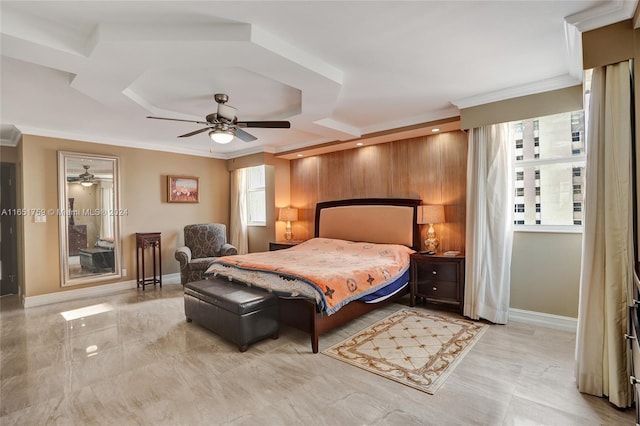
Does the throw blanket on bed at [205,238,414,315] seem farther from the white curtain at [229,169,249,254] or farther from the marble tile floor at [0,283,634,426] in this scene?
the white curtain at [229,169,249,254]

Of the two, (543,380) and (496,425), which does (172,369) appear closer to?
(496,425)

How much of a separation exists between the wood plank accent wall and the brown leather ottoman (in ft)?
8.68

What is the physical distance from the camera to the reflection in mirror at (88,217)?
484 cm

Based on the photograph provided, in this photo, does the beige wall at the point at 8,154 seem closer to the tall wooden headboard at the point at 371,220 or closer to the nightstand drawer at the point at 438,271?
the tall wooden headboard at the point at 371,220

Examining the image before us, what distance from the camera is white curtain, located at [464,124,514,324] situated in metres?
3.56

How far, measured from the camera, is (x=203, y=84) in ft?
10.3

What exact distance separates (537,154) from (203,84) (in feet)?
12.4

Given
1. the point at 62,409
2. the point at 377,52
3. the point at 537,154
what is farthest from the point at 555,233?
the point at 62,409

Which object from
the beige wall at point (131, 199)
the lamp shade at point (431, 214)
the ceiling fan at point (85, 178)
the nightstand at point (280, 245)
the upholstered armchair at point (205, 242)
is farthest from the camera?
the upholstered armchair at point (205, 242)

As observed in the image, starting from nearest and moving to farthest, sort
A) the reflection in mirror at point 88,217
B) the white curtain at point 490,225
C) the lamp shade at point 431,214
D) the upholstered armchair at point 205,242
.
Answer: the white curtain at point 490,225 → the lamp shade at point 431,214 → the reflection in mirror at point 88,217 → the upholstered armchair at point 205,242

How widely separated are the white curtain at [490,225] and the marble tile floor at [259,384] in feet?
1.06

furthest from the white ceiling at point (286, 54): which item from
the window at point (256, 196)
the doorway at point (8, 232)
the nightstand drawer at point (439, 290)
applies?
the window at point (256, 196)

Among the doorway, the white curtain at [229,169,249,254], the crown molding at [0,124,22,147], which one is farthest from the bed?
the doorway

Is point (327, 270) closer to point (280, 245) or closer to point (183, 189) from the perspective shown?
point (280, 245)
